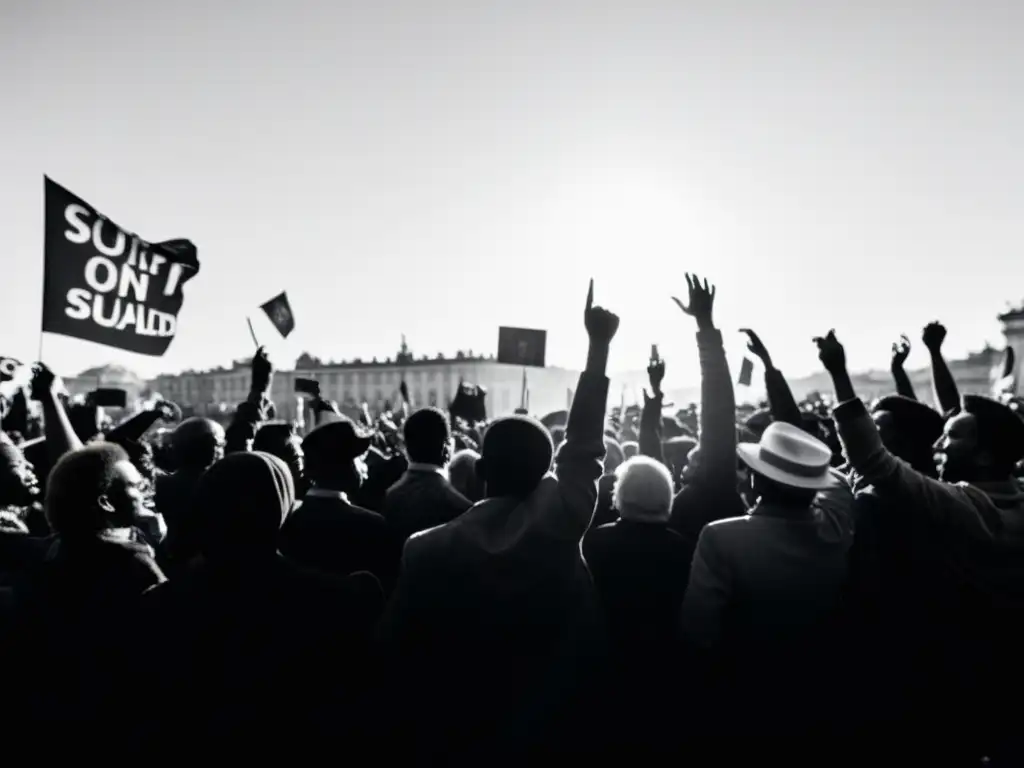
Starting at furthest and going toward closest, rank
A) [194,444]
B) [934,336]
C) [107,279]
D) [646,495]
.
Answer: [107,279] → [934,336] → [194,444] → [646,495]

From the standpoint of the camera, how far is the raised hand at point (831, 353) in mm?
3047

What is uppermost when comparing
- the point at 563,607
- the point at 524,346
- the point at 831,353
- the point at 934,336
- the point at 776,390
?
the point at 524,346

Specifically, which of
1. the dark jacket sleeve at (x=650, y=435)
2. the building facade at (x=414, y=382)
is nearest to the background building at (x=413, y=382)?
the building facade at (x=414, y=382)

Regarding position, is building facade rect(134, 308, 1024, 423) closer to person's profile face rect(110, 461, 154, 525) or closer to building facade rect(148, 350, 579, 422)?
building facade rect(148, 350, 579, 422)

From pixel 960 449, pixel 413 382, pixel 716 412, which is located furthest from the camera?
pixel 413 382

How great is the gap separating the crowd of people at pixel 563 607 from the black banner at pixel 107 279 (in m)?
3.14

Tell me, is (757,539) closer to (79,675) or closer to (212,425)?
(79,675)

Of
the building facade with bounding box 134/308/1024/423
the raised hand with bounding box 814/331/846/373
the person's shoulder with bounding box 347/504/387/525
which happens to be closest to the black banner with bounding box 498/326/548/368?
the person's shoulder with bounding box 347/504/387/525

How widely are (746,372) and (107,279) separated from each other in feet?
41.2

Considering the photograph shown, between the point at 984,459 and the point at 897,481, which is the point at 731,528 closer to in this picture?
the point at 897,481

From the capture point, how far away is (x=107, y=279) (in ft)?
20.0

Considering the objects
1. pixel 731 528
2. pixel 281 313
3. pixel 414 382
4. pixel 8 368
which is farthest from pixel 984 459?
pixel 414 382

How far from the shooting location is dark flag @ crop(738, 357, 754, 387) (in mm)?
15164

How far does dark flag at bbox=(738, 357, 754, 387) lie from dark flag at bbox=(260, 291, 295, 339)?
30.9ft
